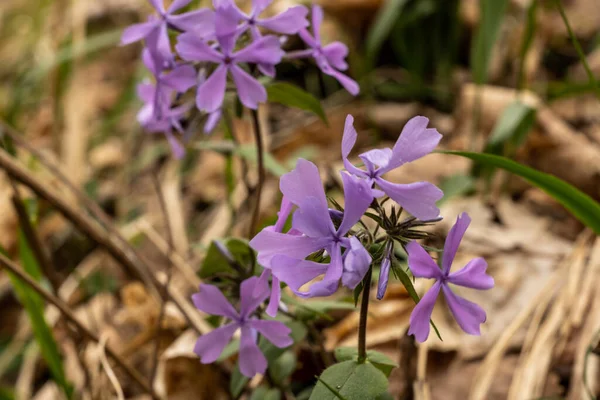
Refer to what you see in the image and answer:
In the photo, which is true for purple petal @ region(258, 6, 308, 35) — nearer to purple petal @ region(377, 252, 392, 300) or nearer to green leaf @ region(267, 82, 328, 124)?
green leaf @ region(267, 82, 328, 124)

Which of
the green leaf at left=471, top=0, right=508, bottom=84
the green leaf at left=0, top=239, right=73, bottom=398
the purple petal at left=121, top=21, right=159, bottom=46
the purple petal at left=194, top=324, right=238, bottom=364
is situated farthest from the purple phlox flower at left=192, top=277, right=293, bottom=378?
the green leaf at left=471, top=0, right=508, bottom=84

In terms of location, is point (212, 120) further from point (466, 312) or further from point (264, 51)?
point (466, 312)

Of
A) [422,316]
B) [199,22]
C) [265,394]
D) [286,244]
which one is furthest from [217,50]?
[265,394]

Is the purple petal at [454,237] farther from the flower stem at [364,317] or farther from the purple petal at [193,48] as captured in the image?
the purple petal at [193,48]

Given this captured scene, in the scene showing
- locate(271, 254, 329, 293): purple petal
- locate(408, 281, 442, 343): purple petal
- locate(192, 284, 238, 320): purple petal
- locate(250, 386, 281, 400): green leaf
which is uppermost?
locate(271, 254, 329, 293): purple petal

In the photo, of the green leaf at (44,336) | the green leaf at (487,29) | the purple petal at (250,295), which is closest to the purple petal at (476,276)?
the purple petal at (250,295)
